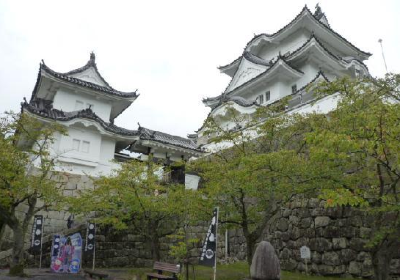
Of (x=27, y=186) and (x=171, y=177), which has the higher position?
(x=171, y=177)

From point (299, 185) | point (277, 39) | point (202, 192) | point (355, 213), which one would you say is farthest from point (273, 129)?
point (277, 39)

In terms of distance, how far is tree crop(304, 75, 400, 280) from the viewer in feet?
20.1

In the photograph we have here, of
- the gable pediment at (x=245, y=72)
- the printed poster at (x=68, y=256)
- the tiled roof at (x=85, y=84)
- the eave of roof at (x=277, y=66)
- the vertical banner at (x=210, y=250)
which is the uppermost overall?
the gable pediment at (x=245, y=72)

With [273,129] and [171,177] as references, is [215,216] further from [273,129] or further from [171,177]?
[171,177]

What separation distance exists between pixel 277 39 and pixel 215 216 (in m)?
21.4

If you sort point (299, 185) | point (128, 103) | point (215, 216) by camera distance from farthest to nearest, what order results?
point (128, 103) → point (299, 185) → point (215, 216)

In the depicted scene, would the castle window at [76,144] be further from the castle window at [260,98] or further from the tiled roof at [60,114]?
the castle window at [260,98]

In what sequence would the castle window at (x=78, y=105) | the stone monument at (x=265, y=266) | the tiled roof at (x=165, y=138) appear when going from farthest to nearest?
the tiled roof at (x=165, y=138), the castle window at (x=78, y=105), the stone monument at (x=265, y=266)

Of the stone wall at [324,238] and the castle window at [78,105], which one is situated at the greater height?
the castle window at [78,105]

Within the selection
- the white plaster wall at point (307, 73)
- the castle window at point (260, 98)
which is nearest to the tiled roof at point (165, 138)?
the castle window at point (260, 98)

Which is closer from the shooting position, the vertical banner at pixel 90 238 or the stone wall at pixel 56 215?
the vertical banner at pixel 90 238

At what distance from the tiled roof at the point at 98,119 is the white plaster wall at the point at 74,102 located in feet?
1.94

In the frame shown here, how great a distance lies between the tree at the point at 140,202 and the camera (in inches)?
429

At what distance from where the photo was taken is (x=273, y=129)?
990 centimetres
